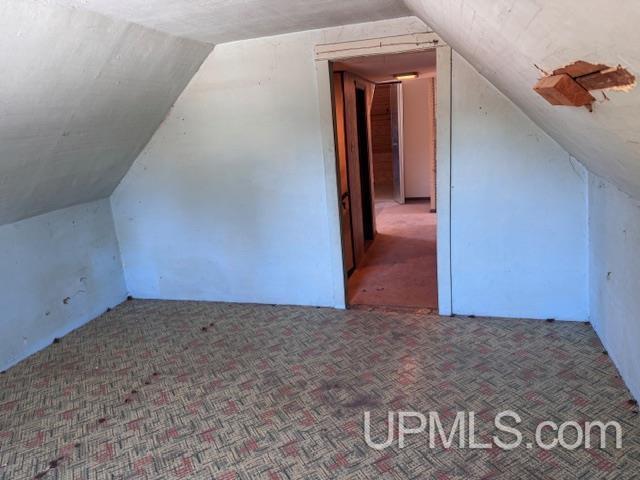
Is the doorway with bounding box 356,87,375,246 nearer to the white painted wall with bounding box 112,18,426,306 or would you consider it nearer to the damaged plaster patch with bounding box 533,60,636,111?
the white painted wall with bounding box 112,18,426,306

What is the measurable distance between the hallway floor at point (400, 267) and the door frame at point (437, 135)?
274 mm

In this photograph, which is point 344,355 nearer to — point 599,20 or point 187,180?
point 187,180

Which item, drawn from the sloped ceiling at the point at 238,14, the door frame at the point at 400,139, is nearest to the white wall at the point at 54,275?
the sloped ceiling at the point at 238,14

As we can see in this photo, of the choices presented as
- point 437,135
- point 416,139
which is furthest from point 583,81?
point 416,139

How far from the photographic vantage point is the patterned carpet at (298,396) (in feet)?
6.65

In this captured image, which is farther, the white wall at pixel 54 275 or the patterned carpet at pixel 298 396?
the white wall at pixel 54 275

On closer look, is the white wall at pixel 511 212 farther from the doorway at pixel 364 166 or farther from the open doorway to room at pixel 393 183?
the doorway at pixel 364 166

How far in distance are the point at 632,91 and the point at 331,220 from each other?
8.68 ft

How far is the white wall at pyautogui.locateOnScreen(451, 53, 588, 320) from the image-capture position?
2.96 metres

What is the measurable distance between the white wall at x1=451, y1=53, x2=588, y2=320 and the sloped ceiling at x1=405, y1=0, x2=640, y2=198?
1009mm

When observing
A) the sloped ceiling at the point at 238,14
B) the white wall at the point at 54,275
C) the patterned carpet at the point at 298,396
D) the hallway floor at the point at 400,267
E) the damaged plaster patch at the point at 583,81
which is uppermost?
the sloped ceiling at the point at 238,14

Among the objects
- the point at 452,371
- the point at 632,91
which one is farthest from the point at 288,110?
the point at 632,91

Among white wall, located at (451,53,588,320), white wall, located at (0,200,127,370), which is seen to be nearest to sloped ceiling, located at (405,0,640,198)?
white wall, located at (451,53,588,320)

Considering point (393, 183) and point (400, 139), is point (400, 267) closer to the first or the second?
point (400, 139)
